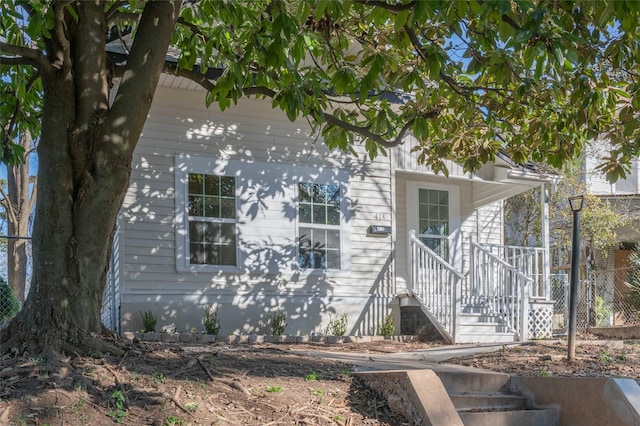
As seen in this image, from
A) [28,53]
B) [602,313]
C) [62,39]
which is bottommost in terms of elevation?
[602,313]

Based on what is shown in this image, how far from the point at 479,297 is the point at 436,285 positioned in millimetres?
924

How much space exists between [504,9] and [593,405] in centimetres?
378

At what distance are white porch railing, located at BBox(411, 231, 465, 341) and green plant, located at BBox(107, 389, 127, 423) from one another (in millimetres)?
8064

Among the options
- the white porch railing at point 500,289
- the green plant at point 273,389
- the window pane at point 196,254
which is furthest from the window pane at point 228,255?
the green plant at point 273,389

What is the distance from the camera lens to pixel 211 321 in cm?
1108

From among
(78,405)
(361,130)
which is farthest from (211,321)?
(78,405)

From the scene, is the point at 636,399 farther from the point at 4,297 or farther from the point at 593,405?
the point at 4,297

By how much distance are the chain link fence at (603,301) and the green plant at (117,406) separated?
1299cm

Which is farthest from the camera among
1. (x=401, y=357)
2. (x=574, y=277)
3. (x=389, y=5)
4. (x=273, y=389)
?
(x=401, y=357)

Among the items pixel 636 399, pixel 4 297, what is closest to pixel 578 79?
pixel 636 399

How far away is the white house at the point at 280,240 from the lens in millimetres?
11117

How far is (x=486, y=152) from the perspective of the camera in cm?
789

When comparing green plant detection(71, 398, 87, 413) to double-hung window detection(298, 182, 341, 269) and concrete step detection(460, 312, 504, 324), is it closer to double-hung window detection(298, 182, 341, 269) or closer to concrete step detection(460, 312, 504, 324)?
double-hung window detection(298, 182, 341, 269)

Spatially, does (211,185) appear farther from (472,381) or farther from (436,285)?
(472,381)
